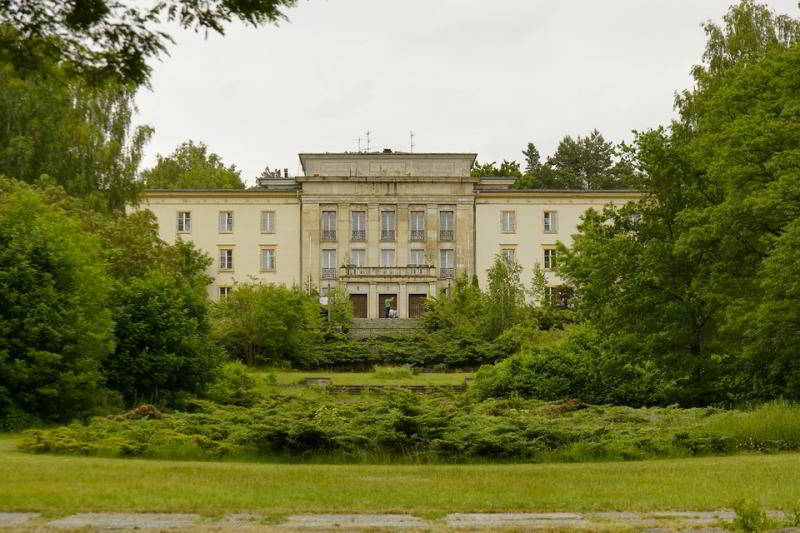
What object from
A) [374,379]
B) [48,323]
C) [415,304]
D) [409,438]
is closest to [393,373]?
[374,379]

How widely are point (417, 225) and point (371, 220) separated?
300 cm

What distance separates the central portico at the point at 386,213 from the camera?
71.3 meters

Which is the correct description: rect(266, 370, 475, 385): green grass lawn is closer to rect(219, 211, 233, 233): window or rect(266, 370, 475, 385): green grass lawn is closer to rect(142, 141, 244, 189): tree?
rect(219, 211, 233, 233): window

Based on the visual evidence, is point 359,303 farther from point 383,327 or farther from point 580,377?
point 580,377

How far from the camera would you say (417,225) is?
2840 inches

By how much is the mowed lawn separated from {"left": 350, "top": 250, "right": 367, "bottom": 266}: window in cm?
5622

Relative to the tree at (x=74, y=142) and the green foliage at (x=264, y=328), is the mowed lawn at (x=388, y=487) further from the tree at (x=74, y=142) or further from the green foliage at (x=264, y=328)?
the green foliage at (x=264, y=328)

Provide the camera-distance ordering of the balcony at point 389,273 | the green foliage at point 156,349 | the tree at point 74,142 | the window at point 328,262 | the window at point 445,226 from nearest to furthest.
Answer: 1. the green foliage at point 156,349
2. the tree at point 74,142
3. the balcony at point 389,273
4. the window at point 328,262
5. the window at point 445,226

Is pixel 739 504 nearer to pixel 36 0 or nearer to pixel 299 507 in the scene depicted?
pixel 299 507

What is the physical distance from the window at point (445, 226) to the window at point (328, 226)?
6.88m

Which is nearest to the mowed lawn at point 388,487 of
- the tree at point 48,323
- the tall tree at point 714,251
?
the tree at point 48,323

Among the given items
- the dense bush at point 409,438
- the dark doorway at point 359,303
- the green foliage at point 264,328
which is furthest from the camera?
the dark doorway at point 359,303

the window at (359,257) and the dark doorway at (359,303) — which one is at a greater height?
the window at (359,257)

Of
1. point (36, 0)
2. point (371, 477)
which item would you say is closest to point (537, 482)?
point (371, 477)
